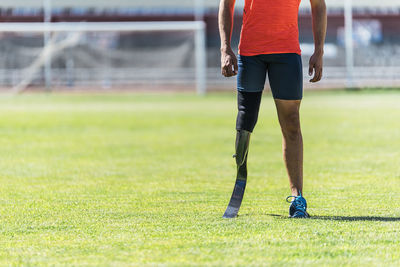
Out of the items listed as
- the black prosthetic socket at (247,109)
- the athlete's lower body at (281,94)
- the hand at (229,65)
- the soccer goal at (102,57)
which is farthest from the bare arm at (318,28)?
the soccer goal at (102,57)

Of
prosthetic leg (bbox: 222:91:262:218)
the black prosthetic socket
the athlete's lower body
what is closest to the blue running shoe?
the athlete's lower body

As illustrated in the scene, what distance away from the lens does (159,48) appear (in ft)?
118

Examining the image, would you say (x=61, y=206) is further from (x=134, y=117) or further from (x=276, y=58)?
(x=134, y=117)

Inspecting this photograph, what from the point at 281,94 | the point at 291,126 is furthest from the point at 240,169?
the point at 281,94

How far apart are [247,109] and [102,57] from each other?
30399mm

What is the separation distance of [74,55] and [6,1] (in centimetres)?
726

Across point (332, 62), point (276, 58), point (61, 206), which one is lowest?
point (332, 62)

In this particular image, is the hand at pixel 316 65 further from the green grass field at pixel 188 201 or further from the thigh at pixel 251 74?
the green grass field at pixel 188 201

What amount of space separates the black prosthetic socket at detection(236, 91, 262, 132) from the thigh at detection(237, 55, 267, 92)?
41 mm

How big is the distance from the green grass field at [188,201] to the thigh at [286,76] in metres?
0.82

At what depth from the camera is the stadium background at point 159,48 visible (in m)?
34.7

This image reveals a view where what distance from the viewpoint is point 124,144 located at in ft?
38.2

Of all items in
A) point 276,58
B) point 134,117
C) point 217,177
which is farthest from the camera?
point 134,117

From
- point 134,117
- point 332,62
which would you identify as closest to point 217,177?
point 134,117
